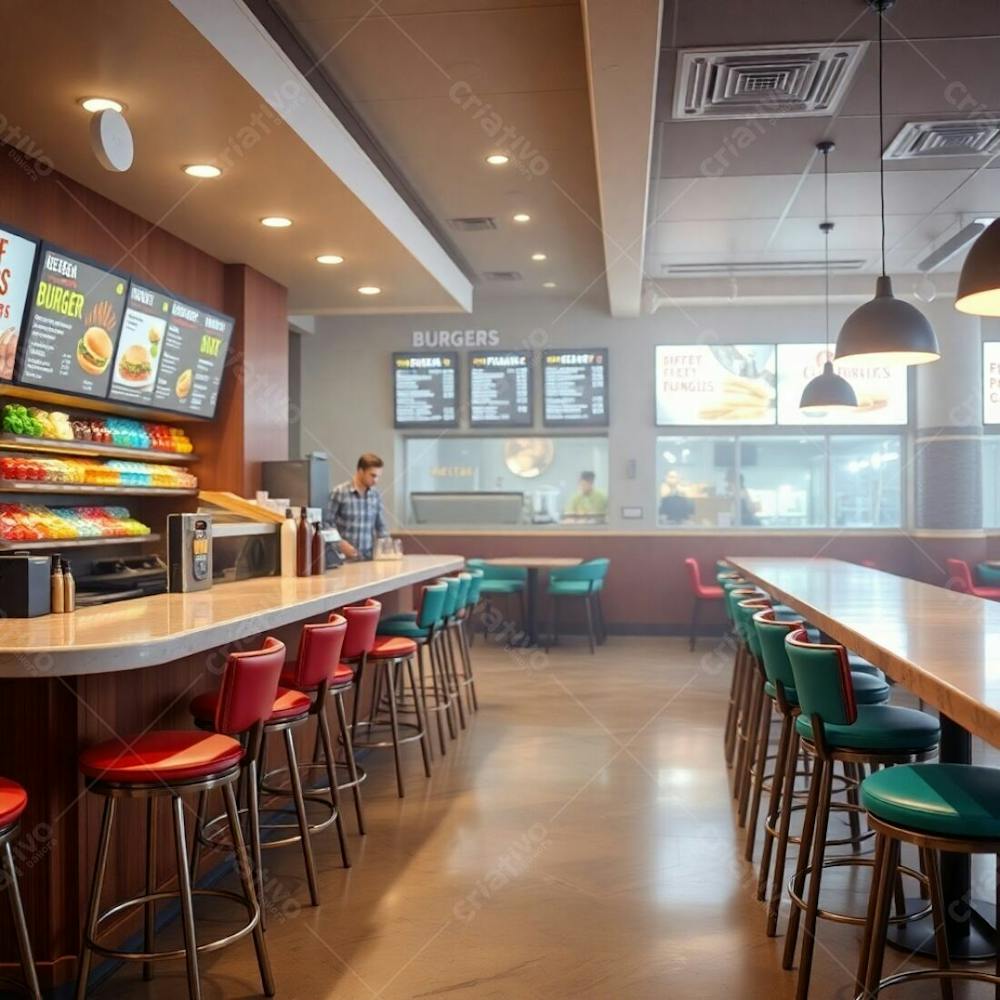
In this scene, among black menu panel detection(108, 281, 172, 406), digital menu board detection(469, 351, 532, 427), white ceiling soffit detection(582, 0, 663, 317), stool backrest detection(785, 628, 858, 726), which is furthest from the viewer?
digital menu board detection(469, 351, 532, 427)

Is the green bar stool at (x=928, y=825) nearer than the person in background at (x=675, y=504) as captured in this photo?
Yes

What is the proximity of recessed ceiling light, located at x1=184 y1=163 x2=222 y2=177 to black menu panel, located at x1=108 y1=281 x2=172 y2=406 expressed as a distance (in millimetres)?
855

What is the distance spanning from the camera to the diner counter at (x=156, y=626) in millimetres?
2299

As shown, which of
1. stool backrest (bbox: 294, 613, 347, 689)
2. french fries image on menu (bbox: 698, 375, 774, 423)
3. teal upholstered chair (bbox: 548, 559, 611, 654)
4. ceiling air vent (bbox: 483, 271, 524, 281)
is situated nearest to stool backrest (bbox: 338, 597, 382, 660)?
stool backrest (bbox: 294, 613, 347, 689)

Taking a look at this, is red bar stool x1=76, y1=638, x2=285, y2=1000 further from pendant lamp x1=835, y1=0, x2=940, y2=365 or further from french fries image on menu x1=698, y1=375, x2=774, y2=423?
french fries image on menu x1=698, y1=375, x2=774, y2=423

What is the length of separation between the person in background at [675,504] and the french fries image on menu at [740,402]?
0.68 meters

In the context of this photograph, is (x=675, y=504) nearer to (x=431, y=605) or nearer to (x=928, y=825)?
(x=431, y=605)

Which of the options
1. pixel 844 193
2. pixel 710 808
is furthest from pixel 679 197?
pixel 710 808

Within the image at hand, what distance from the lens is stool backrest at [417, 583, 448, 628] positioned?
5094mm

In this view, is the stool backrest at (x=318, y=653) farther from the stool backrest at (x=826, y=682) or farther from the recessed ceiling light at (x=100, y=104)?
the recessed ceiling light at (x=100, y=104)

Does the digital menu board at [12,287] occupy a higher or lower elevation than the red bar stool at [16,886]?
higher

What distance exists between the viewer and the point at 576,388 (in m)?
9.70

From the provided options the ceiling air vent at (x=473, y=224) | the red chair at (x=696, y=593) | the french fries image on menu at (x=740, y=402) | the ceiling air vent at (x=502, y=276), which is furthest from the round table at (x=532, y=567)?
the ceiling air vent at (x=473, y=224)

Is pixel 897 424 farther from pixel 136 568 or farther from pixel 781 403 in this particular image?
pixel 136 568
